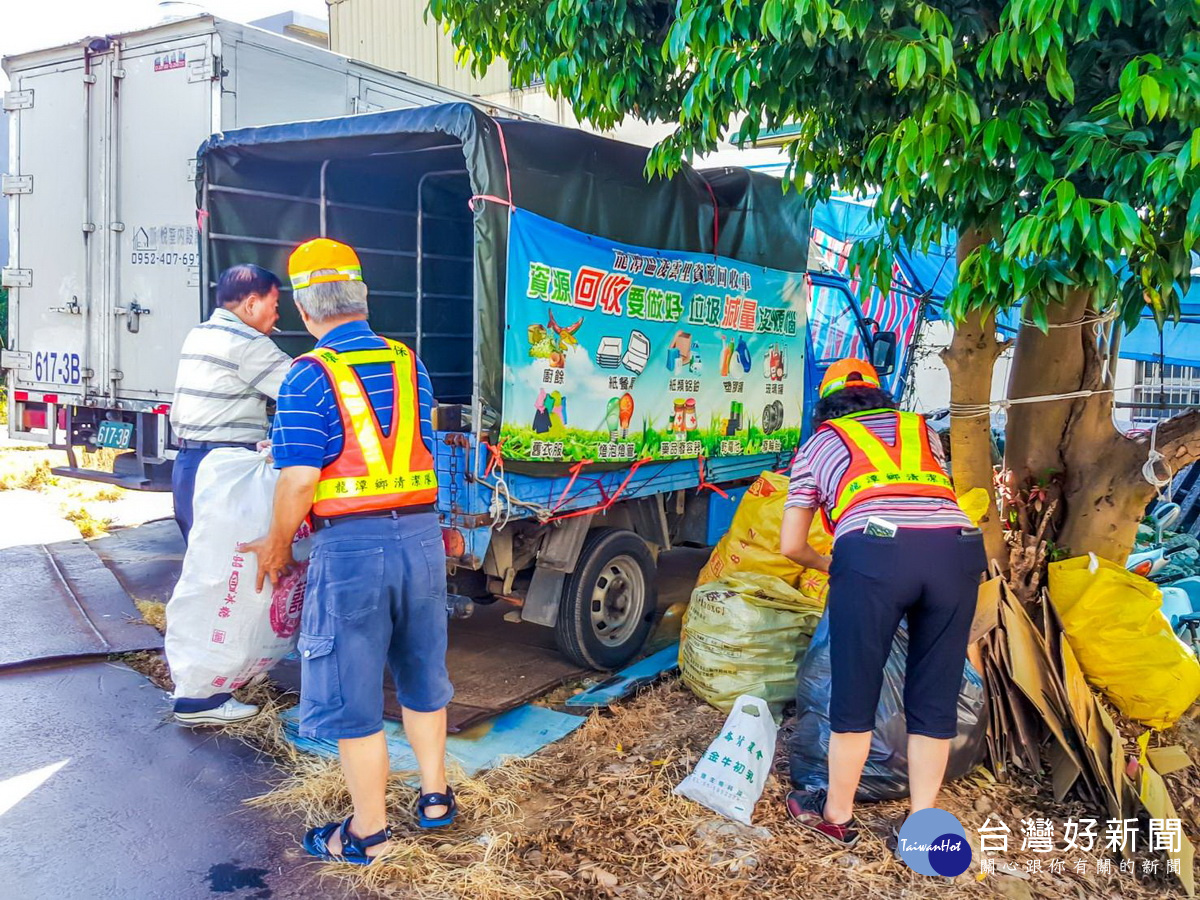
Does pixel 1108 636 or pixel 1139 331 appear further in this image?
pixel 1139 331

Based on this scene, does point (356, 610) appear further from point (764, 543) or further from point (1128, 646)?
point (1128, 646)

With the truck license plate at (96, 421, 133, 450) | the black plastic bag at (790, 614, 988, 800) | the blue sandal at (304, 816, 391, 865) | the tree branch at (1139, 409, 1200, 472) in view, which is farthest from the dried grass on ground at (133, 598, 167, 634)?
the tree branch at (1139, 409, 1200, 472)

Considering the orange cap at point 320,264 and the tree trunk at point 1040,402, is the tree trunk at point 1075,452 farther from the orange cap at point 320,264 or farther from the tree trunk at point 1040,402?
the orange cap at point 320,264

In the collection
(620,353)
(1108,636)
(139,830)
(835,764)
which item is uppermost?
(620,353)

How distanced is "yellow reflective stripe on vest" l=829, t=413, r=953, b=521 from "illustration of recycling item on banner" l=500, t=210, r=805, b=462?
1519 mm

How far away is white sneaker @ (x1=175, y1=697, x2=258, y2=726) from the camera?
14.5 feet

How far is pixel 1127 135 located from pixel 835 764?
7.13 feet

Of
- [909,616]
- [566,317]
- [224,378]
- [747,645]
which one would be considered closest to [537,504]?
[566,317]

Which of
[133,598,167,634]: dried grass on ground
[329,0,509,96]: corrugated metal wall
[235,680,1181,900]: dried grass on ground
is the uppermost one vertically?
[329,0,509,96]: corrugated metal wall

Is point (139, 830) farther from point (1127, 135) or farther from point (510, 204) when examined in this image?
point (1127, 135)

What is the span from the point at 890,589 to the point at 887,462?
17.2 inches

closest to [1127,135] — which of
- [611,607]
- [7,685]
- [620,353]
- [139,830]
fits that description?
[620,353]

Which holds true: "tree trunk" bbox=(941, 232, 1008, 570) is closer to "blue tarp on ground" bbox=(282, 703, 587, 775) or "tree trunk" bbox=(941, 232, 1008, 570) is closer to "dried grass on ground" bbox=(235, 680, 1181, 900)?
"dried grass on ground" bbox=(235, 680, 1181, 900)

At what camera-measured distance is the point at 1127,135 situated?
2920 mm
